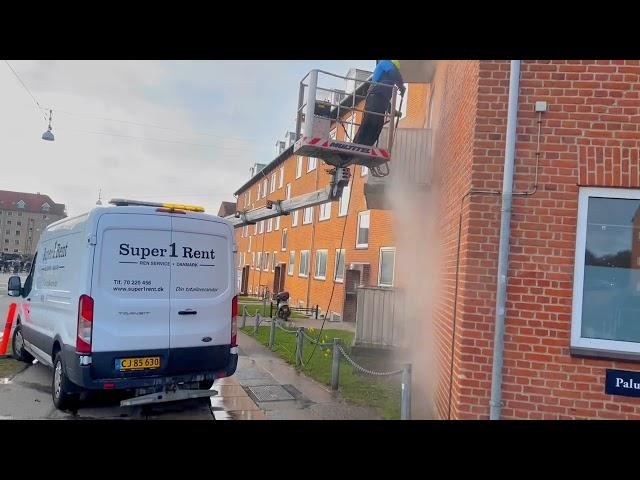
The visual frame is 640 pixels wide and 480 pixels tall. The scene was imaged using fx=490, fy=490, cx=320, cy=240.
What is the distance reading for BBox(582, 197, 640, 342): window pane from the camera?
4.51 m

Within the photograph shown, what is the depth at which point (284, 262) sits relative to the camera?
29.9m

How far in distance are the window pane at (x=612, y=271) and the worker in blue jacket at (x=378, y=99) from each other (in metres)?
4.35

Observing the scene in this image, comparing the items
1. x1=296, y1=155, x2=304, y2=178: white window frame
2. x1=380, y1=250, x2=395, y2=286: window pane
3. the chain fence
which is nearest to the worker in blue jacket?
the chain fence

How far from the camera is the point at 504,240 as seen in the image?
4.59 meters

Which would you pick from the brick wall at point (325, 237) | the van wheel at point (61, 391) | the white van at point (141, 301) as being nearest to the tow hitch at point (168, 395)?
the white van at point (141, 301)

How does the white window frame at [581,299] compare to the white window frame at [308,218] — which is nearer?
the white window frame at [581,299]

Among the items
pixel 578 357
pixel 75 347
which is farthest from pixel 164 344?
pixel 578 357

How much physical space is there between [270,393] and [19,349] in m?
4.93

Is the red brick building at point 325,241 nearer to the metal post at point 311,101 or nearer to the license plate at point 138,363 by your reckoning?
the metal post at point 311,101

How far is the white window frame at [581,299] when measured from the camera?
4457 mm

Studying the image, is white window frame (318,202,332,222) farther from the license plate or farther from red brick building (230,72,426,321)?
the license plate

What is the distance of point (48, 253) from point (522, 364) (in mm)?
6766

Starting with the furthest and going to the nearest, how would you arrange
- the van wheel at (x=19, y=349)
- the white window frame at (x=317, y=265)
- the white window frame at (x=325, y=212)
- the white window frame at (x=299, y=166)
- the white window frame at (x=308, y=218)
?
the white window frame at (x=299, y=166)
the white window frame at (x=308, y=218)
the white window frame at (x=325, y=212)
the white window frame at (x=317, y=265)
the van wheel at (x=19, y=349)
